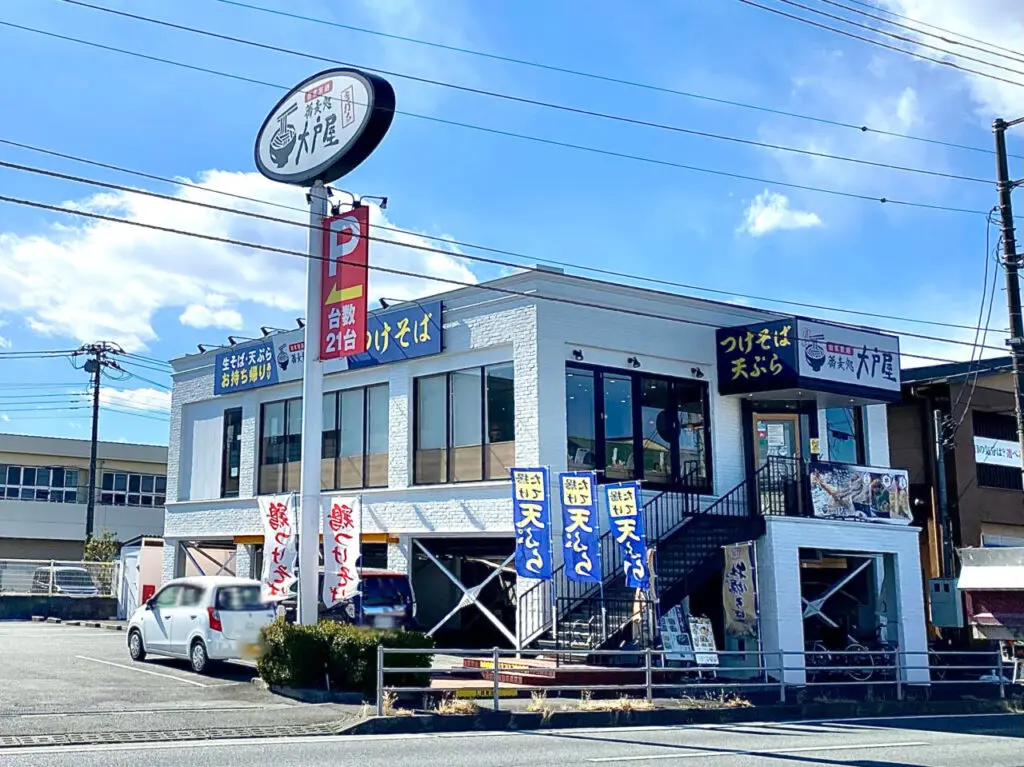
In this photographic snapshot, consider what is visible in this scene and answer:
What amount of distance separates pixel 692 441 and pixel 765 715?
25.2 feet

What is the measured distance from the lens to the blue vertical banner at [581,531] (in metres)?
18.5

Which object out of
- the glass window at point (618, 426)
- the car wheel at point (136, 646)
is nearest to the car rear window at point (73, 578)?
the car wheel at point (136, 646)

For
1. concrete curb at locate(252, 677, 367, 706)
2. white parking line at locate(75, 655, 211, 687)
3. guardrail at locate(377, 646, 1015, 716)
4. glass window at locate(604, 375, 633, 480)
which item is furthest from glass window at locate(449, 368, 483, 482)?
concrete curb at locate(252, 677, 367, 706)

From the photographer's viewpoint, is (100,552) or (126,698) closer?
(126,698)

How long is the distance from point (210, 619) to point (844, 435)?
1531 cm

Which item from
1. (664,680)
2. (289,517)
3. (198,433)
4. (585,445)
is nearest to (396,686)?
(289,517)

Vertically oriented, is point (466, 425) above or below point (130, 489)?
below

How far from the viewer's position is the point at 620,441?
22578 mm

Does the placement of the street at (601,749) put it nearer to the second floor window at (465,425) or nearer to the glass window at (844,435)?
the second floor window at (465,425)

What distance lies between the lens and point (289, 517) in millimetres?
17984

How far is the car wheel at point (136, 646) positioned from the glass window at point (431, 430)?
649cm

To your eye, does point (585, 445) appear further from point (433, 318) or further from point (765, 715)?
point (765, 715)

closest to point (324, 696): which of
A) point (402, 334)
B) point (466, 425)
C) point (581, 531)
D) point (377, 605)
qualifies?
point (377, 605)

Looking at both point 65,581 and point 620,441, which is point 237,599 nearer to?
point 620,441
